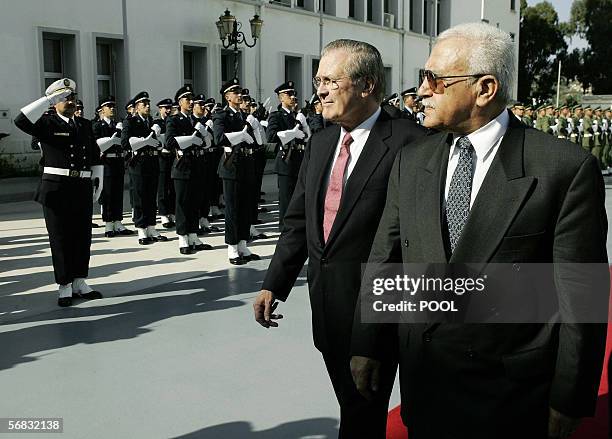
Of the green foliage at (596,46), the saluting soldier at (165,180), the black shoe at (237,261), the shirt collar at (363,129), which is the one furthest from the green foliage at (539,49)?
the shirt collar at (363,129)

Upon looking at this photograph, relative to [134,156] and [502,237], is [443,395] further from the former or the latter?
[134,156]

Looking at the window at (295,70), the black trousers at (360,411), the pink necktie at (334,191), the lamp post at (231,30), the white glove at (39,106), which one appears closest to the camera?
the black trousers at (360,411)

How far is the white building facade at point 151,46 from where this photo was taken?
51.0 feet

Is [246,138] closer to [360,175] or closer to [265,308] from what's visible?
[265,308]

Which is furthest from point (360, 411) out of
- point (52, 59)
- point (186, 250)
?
point (52, 59)

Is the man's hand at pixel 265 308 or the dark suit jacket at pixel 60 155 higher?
the dark suit jacket at pixel 60 155

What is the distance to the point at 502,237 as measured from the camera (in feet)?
6.49

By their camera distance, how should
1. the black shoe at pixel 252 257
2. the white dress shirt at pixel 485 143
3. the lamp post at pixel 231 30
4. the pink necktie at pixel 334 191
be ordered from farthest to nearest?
the lamp post at pixel 231 30
the black shoe at pixel 252 257
the pink necktie at pixel 334 191
the white dress shirt at pixel 485 143

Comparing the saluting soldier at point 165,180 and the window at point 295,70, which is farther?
the window at point 295,70

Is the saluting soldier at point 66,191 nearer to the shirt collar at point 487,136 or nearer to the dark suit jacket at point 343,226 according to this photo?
the dark suit jacket at point 343,226

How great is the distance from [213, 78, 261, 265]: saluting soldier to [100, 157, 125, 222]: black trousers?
7.56 feet

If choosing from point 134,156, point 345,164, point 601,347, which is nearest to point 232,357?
point 345,164

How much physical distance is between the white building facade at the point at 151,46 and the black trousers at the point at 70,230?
10.3 metres

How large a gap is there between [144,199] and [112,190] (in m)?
0.89
